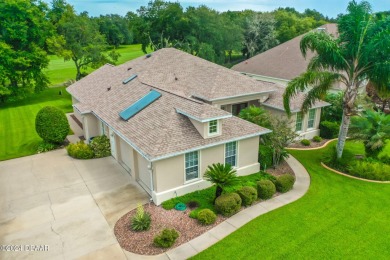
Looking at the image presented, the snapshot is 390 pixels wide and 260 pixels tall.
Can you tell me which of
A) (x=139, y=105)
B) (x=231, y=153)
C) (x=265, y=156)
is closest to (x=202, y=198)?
(x=231, y=153)

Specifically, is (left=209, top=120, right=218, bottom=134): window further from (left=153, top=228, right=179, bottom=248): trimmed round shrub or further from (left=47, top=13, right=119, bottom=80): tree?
(left=47, top=13, right=119, bottom=80): tree

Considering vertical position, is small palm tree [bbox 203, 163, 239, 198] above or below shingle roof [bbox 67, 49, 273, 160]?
below

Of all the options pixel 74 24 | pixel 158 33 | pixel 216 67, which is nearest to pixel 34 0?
pixel 74 24

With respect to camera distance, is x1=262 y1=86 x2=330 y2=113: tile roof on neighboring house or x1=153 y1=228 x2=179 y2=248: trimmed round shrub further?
x1=262 y1=86 x2=330 y2=113: tile roof on neighboring house

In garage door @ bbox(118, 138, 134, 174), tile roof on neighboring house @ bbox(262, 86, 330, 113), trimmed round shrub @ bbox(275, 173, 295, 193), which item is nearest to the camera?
trimmed round shrub @ bbox(275, 173, 295, 193)

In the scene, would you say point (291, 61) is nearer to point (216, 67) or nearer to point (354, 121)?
point (216, 67)

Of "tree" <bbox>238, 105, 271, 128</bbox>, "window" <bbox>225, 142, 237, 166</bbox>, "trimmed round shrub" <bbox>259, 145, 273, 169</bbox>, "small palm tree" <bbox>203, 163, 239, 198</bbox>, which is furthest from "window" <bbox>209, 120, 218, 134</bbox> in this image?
"tree" <bbox>238, 105, 271, 128</bbox>

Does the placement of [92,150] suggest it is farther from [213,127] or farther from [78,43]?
[78,43]

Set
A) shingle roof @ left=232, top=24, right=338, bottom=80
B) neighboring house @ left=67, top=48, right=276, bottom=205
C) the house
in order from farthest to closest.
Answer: shingle roof @ left=232, top=24, right=338, bottom=80 → the house → neighboring house @ left=67, top=48, right=276, bottom=205

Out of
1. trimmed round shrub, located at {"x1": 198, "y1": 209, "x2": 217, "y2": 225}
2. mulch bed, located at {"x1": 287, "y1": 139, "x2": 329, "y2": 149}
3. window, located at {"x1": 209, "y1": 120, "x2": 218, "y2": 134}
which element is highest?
window, located at {"x1": 209, "y1": 120, "x2": 218, "y2": 134}
